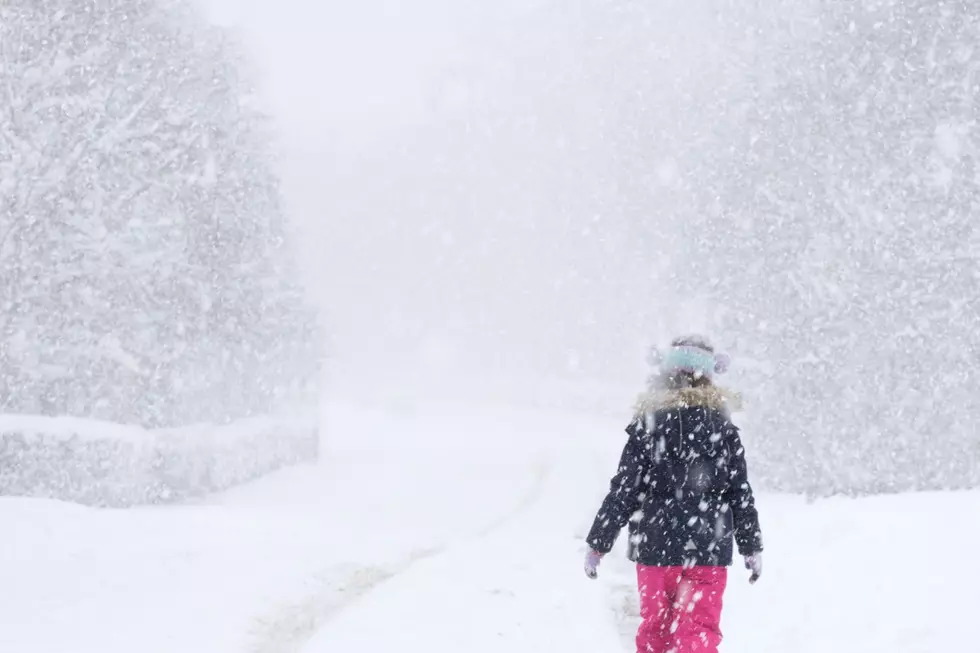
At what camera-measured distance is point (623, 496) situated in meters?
6.88

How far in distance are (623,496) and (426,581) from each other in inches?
278

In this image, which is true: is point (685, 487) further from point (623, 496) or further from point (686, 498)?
point (623, 496)

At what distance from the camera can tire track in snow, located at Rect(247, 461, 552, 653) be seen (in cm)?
1053

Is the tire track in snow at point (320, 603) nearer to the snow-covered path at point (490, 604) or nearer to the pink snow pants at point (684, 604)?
the snow-covered path at point (490, 604)

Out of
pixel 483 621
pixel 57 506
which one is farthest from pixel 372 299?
pixel 483 621

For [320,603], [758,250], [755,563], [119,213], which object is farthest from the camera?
[119,213]

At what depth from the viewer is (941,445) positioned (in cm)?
1620

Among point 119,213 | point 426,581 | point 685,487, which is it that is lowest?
point 426,581

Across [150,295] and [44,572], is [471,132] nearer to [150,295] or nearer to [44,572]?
[150,295]

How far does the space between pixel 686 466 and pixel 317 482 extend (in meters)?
19.9

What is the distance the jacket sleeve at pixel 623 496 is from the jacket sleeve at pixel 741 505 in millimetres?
529

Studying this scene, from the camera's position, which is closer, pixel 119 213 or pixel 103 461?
pixel 103 461

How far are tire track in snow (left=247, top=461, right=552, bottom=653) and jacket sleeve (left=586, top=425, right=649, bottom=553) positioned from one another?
4266 millimetres

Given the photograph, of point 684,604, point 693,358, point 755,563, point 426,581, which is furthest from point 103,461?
point 755,563
